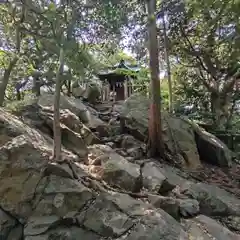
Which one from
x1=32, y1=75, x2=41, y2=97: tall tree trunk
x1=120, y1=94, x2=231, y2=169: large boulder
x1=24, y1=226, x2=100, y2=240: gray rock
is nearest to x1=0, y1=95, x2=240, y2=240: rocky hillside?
x1=24, y1=226, x2=100, y2=240: gray rock

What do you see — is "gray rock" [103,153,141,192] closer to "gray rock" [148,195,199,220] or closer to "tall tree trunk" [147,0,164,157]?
"gray rock" [148,195,199,220]

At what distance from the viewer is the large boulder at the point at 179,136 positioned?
291 inches

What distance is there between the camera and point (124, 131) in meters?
7.82

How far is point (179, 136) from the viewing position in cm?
769

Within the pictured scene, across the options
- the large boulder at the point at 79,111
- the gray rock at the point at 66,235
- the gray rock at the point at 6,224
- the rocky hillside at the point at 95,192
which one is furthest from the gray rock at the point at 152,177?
the large boulder at the point at 79,111

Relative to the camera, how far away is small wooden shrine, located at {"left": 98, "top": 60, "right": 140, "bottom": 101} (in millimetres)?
13763

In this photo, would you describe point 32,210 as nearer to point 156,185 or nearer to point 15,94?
point 156,185

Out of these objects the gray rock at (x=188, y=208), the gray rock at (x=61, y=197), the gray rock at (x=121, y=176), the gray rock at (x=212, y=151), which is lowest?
the gray rock at (x=188, y=208)

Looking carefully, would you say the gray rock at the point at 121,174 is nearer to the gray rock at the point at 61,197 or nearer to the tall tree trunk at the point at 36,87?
the gray rock at the point at 61,197

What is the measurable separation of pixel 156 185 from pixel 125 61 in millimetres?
9630

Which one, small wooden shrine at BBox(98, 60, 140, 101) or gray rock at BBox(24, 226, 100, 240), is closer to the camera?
gray rock at BBox(24, 226, 100, 240)

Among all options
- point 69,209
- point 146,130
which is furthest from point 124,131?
point 69,209

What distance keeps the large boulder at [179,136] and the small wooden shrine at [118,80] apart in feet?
17.6

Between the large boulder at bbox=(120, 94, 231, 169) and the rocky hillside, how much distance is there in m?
0.39
